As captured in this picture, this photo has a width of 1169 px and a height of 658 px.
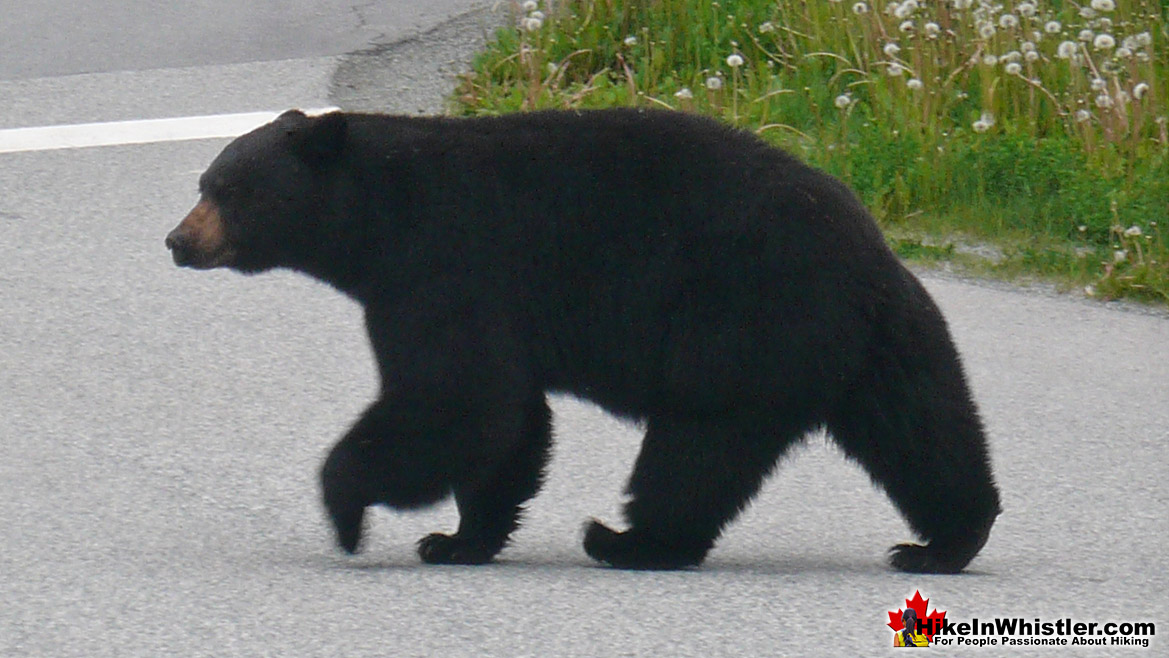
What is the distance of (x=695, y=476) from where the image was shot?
4.74 meters

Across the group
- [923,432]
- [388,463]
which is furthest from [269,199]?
[923,432]

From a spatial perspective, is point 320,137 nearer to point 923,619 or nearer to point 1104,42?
point 923,619

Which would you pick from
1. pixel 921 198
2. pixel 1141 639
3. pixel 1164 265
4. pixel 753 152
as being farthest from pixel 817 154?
pixel 1141 639

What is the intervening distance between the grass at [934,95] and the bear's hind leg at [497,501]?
3.77 m

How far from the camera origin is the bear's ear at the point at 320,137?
503 cm

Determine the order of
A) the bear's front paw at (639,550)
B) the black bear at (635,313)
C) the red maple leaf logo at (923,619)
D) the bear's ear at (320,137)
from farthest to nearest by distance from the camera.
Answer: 1. the bear's ear at (320,137)
2. the bear's front paw at (639,550)
3. the black bear at (635,313)
4. the red maple leaf logo at (923,619)

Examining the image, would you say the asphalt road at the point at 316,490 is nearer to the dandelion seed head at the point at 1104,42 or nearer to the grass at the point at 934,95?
the grass at the point at 934,95

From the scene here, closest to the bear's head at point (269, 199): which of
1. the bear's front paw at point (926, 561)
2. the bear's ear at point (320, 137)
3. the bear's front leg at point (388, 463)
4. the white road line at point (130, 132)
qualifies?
the bear's ear at point (320, 137)

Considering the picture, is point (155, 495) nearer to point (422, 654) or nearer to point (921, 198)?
point (422, 654)

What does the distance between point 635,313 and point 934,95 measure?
5.24m

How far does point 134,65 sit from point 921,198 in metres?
5.14

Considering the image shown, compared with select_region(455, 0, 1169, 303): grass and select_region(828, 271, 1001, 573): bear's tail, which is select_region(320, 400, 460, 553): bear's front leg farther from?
select_region(455, 0, 1169, 303): grass

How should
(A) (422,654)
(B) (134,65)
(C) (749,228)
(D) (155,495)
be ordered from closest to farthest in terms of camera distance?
(A) (422,654), (C) (749,228), (D) (155,495), (B) (134,65)

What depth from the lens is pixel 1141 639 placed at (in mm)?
4309
